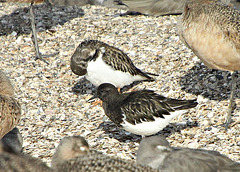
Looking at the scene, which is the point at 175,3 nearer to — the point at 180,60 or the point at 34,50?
the point at 180,60

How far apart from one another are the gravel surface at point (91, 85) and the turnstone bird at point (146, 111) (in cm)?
44

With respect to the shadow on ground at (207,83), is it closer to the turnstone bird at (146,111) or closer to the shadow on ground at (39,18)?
the turnstone bird at (146,111)

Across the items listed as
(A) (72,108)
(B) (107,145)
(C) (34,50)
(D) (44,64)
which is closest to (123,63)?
(A) (72,108)

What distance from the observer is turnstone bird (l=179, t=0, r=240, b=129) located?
5.50m

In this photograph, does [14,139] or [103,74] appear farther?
[103,74]

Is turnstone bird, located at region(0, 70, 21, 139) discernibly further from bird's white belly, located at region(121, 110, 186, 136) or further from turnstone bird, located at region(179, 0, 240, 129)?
turnstone bird, located at region(179, 0, 240, 129)

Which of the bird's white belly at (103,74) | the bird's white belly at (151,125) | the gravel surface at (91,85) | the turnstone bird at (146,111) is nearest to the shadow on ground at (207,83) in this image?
the gravel surface at (91,85)

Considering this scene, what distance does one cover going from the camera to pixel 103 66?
6.98 meters

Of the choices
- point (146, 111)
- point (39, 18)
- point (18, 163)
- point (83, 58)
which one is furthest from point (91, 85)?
point (18, 163)

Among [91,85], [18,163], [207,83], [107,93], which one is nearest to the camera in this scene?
[18,163]

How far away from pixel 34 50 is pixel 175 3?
393cm

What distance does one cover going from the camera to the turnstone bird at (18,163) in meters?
2.39

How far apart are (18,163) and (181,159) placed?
2.13 metres

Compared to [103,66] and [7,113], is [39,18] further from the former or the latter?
[7,113]
